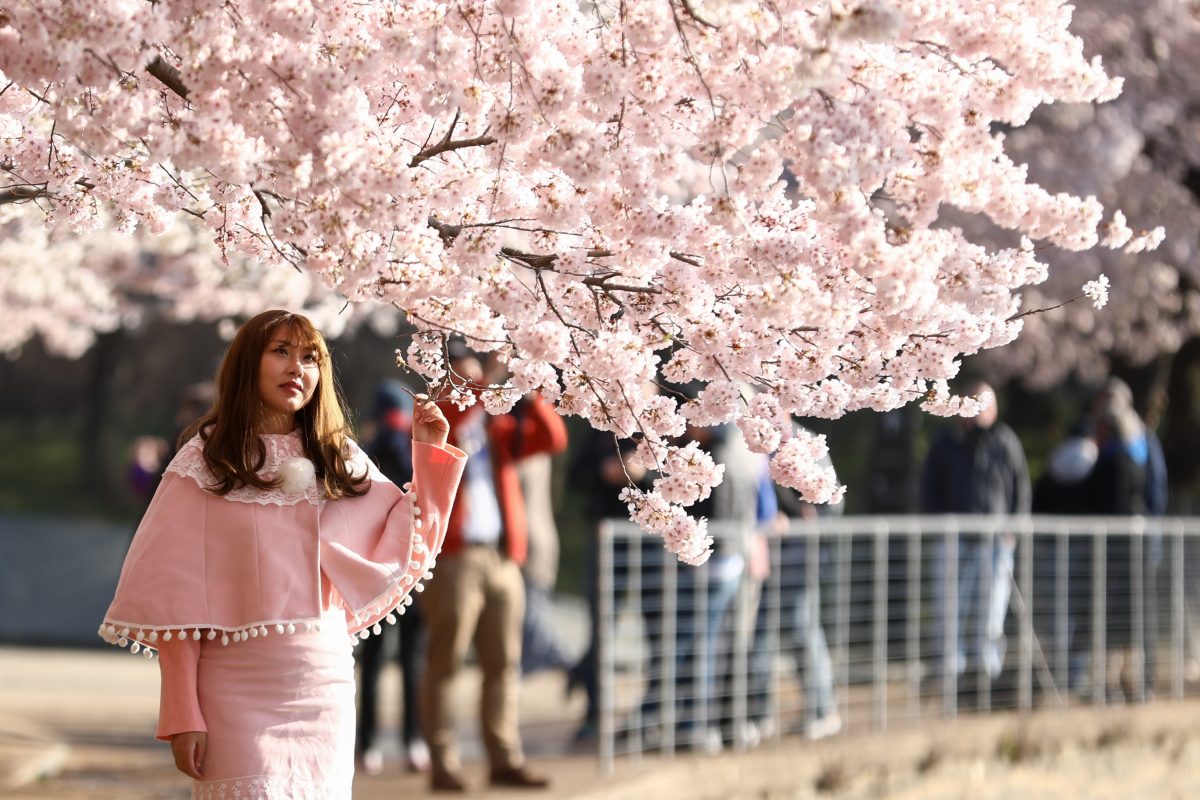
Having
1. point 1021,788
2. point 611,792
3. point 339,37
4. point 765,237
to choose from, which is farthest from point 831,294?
point 1021,788

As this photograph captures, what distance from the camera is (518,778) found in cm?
792

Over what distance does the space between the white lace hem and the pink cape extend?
33 cm

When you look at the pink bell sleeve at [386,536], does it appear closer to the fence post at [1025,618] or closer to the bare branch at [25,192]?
the bare branch at [25,192]

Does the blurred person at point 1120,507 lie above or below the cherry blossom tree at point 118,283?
below

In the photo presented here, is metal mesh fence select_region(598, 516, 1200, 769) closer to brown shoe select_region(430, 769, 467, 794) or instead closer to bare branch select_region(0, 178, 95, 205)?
brown shoe select_region(430, 769, 467, 794)

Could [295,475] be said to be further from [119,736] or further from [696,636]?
[119,736]

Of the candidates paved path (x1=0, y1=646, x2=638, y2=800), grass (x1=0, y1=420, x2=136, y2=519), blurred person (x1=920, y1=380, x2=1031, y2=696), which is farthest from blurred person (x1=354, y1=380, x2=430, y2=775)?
grass (x1=0, y1=420, x2=136, y2=519)

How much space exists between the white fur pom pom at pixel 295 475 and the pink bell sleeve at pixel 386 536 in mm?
108

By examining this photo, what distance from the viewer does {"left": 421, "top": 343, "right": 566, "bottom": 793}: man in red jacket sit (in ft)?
26.1

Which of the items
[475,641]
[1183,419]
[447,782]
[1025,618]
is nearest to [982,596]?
[1025,618]

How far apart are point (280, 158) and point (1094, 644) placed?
26.0ft

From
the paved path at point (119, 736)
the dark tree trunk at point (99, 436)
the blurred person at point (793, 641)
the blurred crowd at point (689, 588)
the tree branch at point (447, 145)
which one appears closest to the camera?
the tree branch at point (447, 145)

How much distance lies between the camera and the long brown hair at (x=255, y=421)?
4.30 meters

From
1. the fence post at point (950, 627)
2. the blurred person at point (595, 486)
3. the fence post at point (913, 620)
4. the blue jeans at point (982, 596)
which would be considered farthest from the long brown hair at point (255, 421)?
the blue jeans at point (982, 596)
